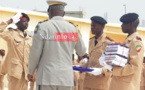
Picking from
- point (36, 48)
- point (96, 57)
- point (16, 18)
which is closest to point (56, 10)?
point (36, 48)

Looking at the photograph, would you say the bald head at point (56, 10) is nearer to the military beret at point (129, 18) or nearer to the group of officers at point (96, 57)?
the group of officers at point (96, 57)

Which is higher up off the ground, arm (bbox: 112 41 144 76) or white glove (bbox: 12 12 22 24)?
white glove (bbox: 12 12 22 24)

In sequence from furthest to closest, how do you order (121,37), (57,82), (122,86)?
1. (121,37)
2. (122,86)
3. (57,82)

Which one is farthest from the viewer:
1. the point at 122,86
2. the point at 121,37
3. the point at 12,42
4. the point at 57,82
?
the point at 121,37

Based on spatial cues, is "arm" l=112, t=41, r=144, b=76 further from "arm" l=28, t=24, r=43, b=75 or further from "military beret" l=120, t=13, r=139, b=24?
"arm" l=28, t=24, r=43, b=75

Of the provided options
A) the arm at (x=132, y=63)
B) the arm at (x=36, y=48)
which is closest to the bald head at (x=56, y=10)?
the arm at (x=36, y=48)

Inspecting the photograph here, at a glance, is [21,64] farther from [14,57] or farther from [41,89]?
[41,89]

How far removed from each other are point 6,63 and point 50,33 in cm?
277

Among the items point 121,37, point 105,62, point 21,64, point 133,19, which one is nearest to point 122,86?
point 105,62

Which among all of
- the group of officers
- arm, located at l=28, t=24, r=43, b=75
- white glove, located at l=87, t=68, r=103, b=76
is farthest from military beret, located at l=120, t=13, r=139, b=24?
arm, located at l=28, t=24, r=43, b=75

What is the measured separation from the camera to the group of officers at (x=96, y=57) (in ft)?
16.9

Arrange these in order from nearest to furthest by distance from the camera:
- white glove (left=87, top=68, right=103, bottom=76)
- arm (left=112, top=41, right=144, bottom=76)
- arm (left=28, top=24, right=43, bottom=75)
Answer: arm (left=28, top=24, right=43, bottom=75) < arm (left=112, top=41, right=144, bottom=76) < white glove (left=87, top=68, right=103, bottom=76)

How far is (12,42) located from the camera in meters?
7.24

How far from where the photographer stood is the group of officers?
5145mm
